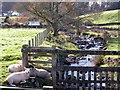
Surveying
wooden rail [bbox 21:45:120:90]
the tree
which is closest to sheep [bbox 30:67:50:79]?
wooden rail [bbox 21:45:120:90]

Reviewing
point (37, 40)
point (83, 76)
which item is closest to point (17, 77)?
point (83, 76)

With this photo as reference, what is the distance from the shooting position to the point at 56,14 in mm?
7617

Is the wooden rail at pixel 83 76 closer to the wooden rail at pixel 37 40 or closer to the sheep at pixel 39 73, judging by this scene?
the sheep at pixel 39 73

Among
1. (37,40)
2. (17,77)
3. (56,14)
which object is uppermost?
(56,14)

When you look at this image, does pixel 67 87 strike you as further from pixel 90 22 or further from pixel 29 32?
pixel 29 32

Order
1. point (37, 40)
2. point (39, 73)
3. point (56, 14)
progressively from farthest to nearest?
1. point (56, 14)
2. point (37, 40)
3. point (39, 73)

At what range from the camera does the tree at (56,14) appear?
7.07m

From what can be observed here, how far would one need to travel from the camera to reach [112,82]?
2127mm

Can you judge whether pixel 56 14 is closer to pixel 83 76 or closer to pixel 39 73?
pixel 39 73

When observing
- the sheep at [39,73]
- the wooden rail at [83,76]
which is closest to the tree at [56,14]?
the sheep at [39,73]

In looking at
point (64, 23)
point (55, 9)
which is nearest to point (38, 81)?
point (55, 9)

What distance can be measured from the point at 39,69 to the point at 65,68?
31.2 inches

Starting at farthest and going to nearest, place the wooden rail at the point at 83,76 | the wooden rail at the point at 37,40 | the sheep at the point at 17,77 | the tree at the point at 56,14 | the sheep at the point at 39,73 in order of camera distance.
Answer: the tree at the point at 56,14
the wooden rail at the point at 37,40
the sheep at the point at 39,73
the sheep at the point at 17,77
the wooden rail at the point at 83,76

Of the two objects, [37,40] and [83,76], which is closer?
[83,76]
